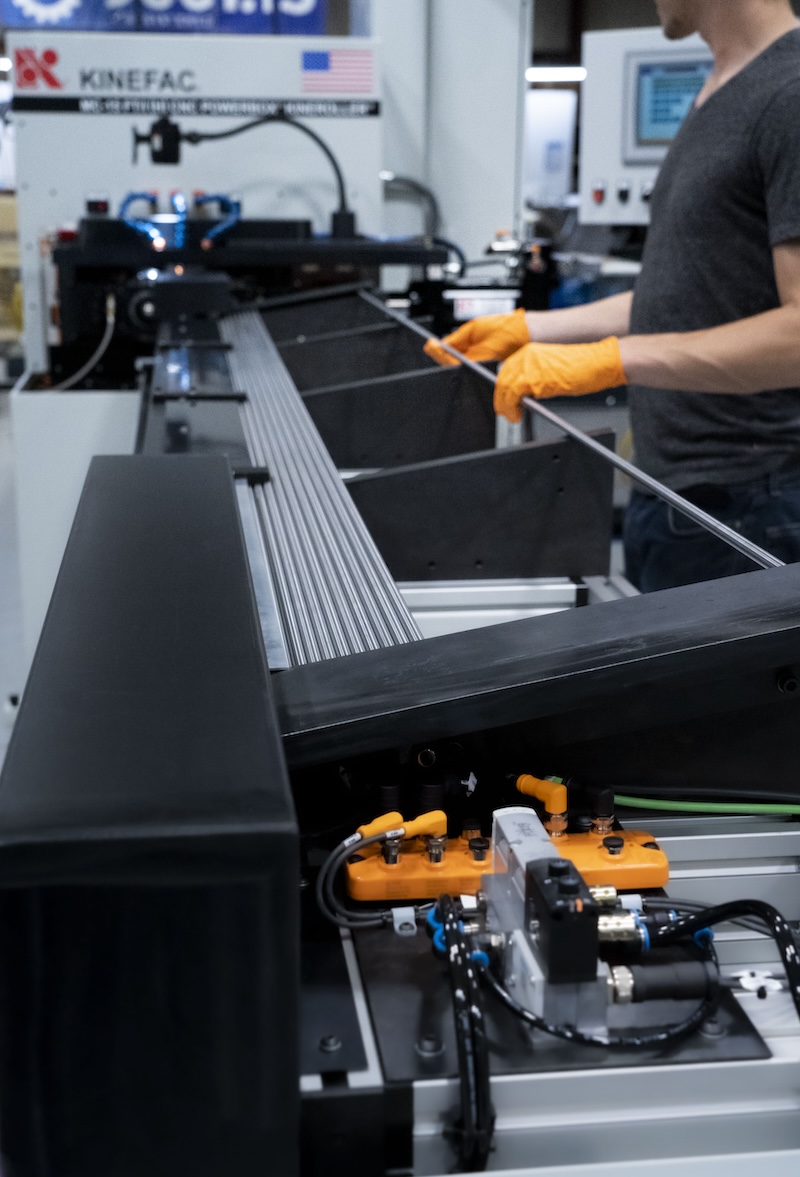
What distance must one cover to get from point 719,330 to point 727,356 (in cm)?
4

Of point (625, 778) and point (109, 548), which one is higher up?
point (109, 548)

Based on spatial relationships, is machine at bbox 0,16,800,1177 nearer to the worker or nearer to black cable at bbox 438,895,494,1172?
black cable at bbox 438,895,494,1172

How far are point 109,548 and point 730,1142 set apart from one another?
20.0 inches

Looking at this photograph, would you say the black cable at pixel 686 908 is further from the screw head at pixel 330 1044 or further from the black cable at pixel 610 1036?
the screw head at pixel 330 1044

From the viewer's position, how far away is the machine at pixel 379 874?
Result: 18.1 inches

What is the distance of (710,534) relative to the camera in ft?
5.65

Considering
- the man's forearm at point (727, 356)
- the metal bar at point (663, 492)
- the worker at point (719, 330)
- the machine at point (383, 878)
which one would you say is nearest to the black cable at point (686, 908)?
the machine at point (383, 878)

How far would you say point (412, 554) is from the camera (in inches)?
56.3

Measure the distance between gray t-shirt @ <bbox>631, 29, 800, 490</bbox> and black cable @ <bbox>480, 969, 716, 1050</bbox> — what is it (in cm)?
105

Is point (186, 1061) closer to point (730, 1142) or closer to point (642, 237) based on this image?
point (730, 1142)

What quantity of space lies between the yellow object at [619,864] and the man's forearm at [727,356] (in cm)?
86

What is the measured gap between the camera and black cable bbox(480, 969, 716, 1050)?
0.56 meters

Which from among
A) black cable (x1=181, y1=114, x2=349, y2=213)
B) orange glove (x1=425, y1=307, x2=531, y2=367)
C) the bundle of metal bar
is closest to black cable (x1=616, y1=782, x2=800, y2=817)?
the bundle of metal bar

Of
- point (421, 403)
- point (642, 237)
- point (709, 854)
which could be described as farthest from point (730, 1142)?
point (642, 237)
